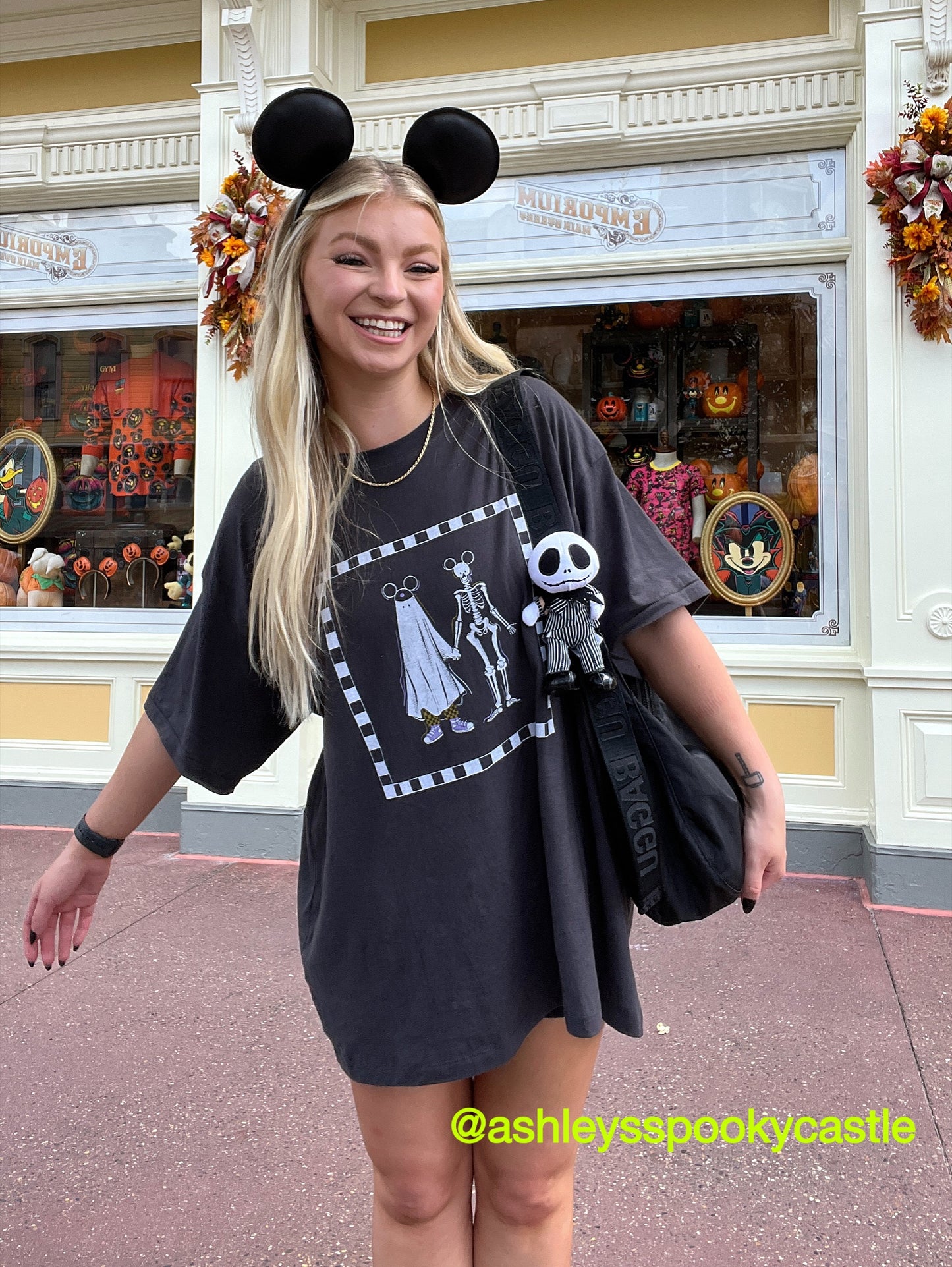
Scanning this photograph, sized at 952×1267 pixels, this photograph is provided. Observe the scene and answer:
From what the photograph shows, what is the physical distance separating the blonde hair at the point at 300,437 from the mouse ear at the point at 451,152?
0.12 ft

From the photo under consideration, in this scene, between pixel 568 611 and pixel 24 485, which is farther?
pixel 24 485

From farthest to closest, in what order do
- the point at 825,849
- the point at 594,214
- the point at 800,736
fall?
the point at 594,214
the point at 800,736
the point at 825,849

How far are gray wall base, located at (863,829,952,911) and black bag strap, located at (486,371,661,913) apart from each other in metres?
3.60

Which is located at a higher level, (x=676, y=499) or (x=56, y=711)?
(x=676, y=499)

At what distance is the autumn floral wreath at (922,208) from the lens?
439 cm

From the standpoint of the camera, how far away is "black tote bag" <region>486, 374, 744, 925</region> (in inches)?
51.8

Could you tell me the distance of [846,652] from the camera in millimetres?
4996

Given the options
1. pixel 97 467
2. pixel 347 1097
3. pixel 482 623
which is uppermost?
pixel 97 467

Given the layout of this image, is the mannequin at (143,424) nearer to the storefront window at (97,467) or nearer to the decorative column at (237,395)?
the storefront window at (97,467)

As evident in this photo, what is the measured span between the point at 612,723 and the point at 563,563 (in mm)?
219

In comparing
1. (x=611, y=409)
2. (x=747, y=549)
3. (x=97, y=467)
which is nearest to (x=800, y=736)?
(x=747, y=549)

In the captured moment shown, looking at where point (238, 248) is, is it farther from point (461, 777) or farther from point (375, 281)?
point (461, 777)

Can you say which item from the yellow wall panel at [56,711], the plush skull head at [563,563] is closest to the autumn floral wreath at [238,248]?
the yellow wall panel at [56,711]

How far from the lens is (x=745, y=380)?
543 cm
